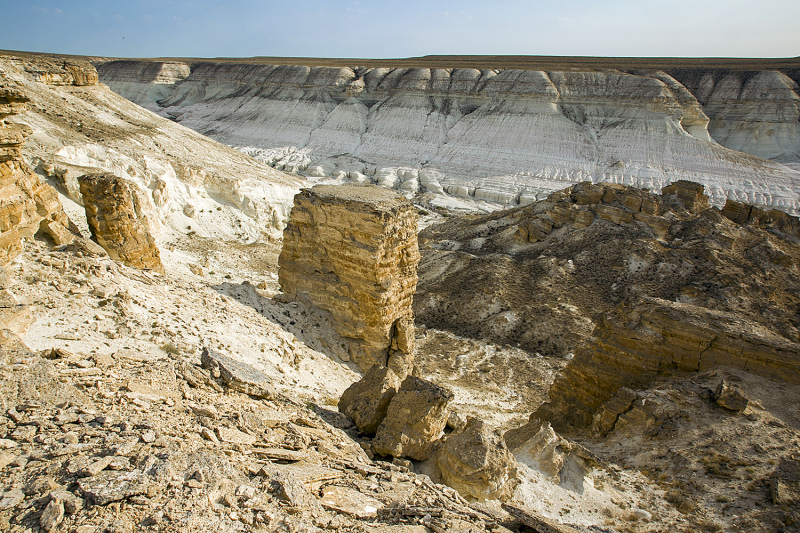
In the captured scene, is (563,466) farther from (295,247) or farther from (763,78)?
(763,78)

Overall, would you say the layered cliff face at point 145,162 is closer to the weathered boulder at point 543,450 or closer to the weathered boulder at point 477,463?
the weathered boulder at point 477,463

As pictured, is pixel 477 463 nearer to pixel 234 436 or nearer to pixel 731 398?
pixel 234 436

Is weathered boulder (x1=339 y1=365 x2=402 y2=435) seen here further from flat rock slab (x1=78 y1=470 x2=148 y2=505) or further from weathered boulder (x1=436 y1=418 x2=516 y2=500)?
flat rock slab (x1=78 y1=470 x2=148 y2=505)

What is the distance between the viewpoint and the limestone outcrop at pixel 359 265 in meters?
10.9

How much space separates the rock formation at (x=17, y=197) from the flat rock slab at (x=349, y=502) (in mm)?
7050

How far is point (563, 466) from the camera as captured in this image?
7562 mm

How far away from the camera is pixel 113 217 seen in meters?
12.4

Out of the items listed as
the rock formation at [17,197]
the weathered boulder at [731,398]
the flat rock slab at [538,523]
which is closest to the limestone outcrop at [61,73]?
the rock formation at [17,197]

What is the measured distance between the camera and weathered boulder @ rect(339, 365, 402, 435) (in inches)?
282

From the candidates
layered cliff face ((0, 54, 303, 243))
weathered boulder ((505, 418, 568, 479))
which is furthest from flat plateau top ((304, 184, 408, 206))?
layered cliff face ((0, 54, 303, 243))

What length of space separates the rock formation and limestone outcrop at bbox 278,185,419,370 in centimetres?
487

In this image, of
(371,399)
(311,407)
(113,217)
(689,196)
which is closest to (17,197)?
(113,217)

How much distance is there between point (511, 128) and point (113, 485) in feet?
180

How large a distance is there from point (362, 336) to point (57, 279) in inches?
239
